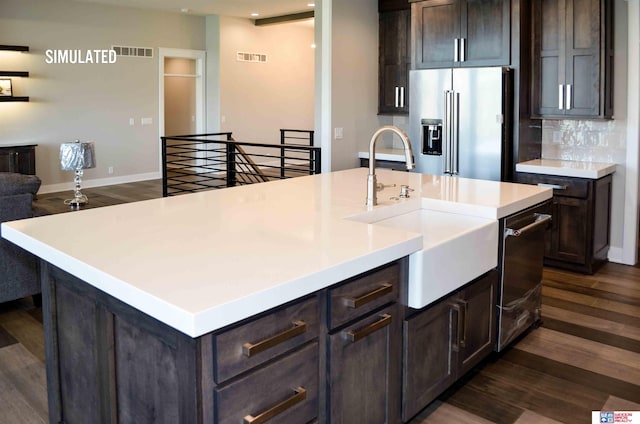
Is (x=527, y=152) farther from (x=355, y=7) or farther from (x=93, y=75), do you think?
(x=93, y=75)

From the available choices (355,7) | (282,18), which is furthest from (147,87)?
(355,7)

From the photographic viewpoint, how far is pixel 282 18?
11.4 meters

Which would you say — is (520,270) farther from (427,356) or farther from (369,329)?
(369,329)

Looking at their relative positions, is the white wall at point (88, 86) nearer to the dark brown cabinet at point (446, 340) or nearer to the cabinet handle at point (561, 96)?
the cabinet handle at point (561, 96)

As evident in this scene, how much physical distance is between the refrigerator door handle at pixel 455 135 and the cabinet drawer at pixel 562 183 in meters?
0.57

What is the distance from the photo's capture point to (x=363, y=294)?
210 centimetres

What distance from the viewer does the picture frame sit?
8827 mm

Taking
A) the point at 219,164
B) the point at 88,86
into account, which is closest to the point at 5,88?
the point at 88,86

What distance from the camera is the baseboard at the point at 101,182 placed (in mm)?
9539

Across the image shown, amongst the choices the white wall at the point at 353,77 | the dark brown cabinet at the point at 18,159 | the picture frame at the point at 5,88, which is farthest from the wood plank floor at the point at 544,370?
the picture frame at the point at 5,88

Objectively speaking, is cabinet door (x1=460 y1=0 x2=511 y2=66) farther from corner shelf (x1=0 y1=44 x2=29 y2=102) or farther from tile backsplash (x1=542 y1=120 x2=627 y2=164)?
corner shelf (x1=0 y1=44 x2=29 y2=102)

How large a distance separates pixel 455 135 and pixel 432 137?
27cm

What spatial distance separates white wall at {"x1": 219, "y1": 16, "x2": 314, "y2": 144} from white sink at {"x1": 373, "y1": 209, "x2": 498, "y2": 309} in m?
9.09

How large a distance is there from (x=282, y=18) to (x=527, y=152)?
719 centimetres
